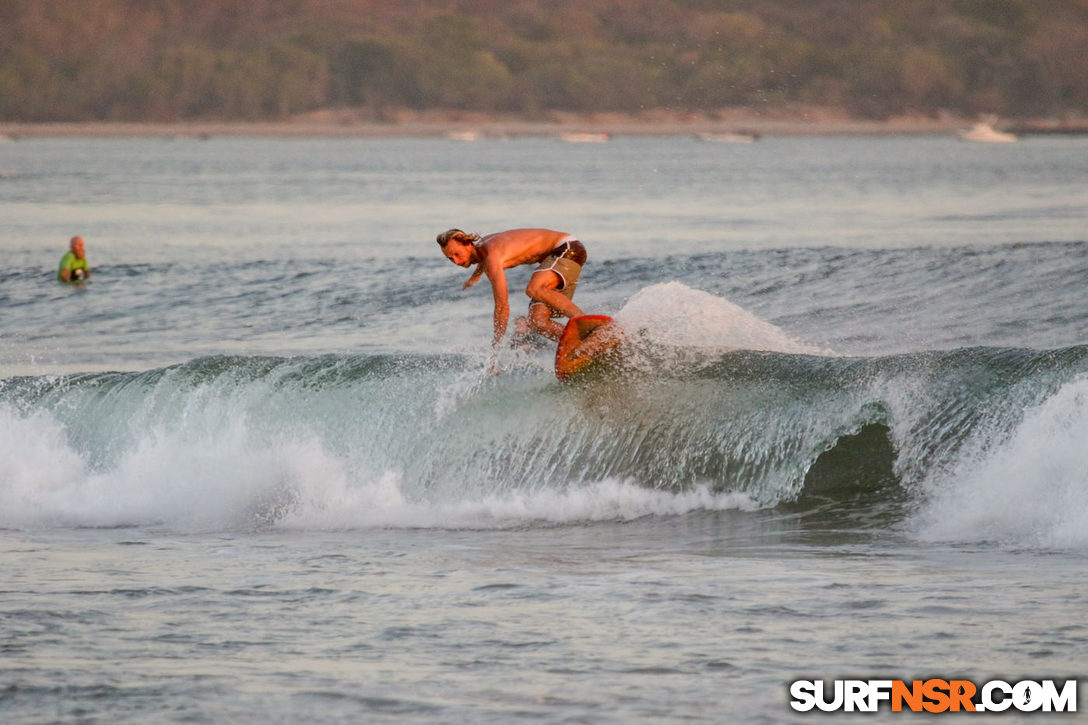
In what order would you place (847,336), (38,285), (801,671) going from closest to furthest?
(801,671), (847,336), (38,285)

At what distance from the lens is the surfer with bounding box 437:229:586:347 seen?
1183 centimetres

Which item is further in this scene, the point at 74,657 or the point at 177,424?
the point at 177,424

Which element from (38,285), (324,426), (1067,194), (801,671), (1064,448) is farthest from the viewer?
(1067,194)

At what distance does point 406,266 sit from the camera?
2956 cm

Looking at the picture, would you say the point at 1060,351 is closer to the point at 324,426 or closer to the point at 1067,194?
the point at 324,426

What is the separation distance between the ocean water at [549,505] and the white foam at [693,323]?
28mm

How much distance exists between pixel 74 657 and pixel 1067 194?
45.6 m

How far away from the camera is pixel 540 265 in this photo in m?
12.4

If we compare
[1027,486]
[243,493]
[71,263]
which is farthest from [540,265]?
[71,263]

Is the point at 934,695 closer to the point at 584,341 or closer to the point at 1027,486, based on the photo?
the point at 1027,486

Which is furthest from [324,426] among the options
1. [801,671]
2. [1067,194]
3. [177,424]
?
[1067,194]

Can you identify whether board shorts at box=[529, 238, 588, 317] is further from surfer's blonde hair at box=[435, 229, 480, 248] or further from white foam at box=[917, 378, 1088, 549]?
white foam at box=[917, 378, 1088, 549]

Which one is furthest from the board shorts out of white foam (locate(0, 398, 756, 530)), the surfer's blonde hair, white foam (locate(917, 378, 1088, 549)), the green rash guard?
the green rash guard

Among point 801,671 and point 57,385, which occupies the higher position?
point 57,385
